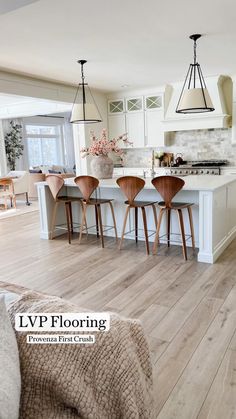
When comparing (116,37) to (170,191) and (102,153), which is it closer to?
(102,153)

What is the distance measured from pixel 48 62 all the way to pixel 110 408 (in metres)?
4.83

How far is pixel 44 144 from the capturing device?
1212 cm

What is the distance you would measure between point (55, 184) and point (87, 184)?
0.53m

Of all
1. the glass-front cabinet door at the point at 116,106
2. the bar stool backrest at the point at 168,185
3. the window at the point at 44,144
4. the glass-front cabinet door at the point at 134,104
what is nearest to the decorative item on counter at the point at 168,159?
the glass-front cabinet door at the point at 134,104


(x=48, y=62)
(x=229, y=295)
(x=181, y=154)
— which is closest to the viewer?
(x=229, y=295)

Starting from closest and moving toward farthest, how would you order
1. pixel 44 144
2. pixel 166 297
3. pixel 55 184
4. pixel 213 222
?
pixel 166 297
pixel 213 222
pixel 55 184
pixel 44 144

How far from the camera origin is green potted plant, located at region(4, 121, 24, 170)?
10422mm

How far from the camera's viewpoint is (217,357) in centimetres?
206

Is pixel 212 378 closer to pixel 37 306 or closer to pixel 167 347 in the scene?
pixel 167 347

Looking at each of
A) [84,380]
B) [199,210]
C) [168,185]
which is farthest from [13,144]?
[84,380]

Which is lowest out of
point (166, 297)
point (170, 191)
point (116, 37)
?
point (166, 297)

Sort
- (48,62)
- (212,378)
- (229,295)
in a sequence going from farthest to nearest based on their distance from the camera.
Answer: (48,62) < (229,295) < (212,378)

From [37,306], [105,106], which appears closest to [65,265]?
[37,306]

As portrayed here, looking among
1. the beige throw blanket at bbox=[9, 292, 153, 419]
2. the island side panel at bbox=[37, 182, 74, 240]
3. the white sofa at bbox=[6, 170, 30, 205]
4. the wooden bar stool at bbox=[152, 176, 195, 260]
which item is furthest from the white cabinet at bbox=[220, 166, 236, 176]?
the beige throw blanket at bbox=[9, 292, 153, 419]
